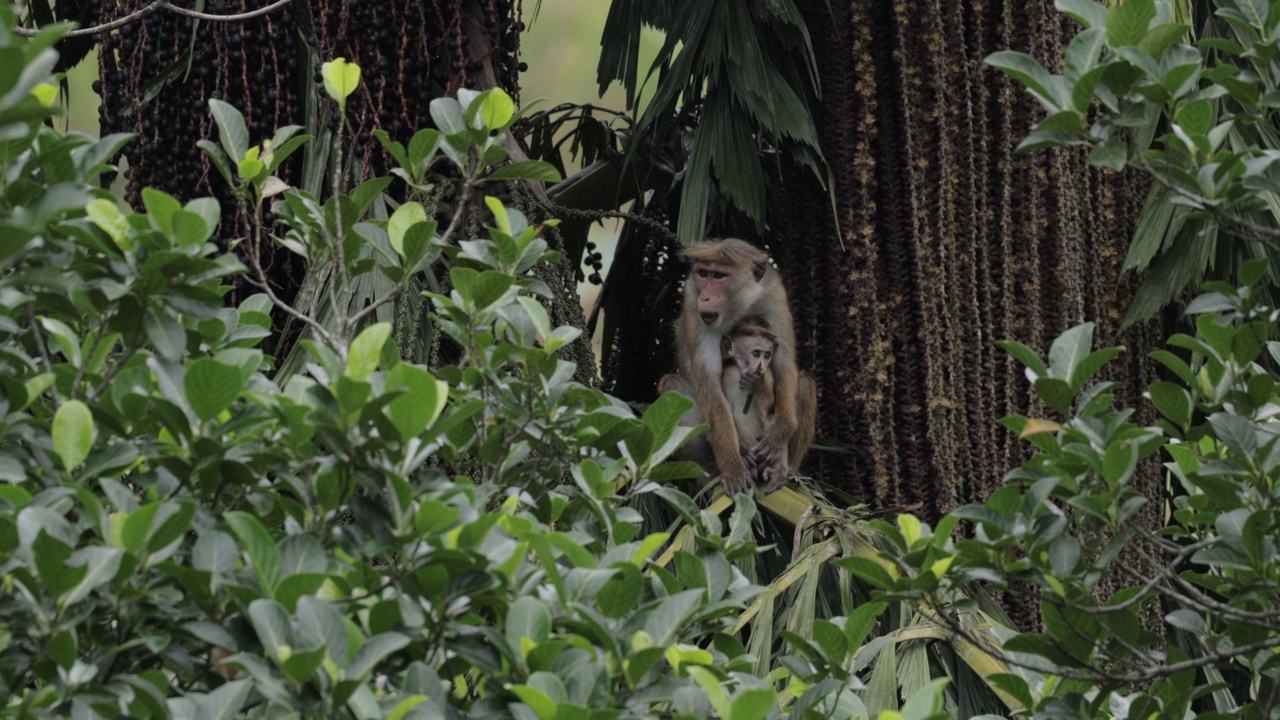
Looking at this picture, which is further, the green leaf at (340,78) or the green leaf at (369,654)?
the green leaf at (340,78)

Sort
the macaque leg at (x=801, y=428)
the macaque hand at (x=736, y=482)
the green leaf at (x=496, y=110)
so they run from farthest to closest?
the macaque leg at (x=801, y=428), the macaque hand at (x=736, y=482), the green leaf at (x=496, y=110)

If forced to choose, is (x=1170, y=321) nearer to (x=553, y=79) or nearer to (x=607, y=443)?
(x=607, y=443)

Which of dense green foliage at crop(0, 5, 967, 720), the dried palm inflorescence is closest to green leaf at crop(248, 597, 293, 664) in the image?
dense green foliage at crop(0, 5, 967, 720)

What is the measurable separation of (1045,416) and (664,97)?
1.68m

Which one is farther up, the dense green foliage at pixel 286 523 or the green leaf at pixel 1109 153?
the green leaf at pixel 1109 153

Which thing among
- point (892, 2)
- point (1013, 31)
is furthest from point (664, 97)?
point (1013, 31)

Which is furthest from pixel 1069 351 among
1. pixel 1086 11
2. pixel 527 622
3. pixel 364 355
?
pixel 364 355

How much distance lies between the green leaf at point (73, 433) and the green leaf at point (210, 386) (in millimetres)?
135

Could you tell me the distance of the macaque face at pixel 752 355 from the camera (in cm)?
561

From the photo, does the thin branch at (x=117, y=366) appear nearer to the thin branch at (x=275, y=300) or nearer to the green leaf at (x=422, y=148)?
the thin branch at (x=275, y=300)

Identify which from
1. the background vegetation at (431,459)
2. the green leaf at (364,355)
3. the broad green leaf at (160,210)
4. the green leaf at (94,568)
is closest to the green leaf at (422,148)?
the background vegetation at (431,459)

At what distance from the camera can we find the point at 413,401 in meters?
2.10

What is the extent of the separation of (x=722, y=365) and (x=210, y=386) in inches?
149

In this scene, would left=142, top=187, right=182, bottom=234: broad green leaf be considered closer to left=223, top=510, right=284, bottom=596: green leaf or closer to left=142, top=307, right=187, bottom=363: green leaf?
left=142, top=307, right=187, bottom=363: green leaf
